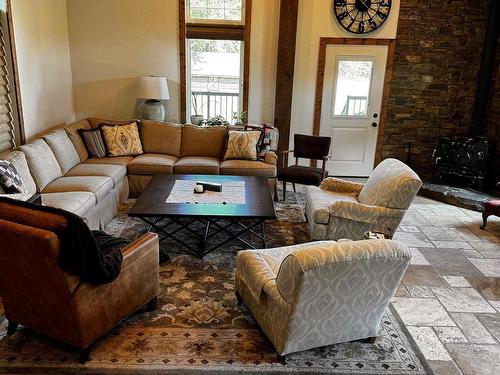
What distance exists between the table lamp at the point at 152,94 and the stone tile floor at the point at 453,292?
3.58 metres

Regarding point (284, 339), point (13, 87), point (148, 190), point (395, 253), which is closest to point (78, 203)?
point (148, 190)

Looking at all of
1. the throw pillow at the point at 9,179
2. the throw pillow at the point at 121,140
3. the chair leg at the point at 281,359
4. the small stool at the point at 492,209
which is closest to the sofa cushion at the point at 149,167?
the throw pillow at the point at 121,140

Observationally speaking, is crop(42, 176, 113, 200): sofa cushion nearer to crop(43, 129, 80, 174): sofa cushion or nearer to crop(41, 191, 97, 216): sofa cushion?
crop(41, 191, 97, 216): sofa cushion

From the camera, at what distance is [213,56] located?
6387mm

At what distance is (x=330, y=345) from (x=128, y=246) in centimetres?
141

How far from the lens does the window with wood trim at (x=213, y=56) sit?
615 cm

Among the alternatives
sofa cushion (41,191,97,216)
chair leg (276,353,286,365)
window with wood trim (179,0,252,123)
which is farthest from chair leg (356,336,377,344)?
window with wood trim (179,0,252,123)

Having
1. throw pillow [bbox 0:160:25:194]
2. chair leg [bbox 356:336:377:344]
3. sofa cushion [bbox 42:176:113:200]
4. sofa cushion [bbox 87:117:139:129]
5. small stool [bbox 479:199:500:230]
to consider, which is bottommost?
chair leg [bbox 356:336:377:344]

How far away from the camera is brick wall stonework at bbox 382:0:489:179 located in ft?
20.5

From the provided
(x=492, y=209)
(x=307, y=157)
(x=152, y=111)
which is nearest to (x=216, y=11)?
(x=152, y=111)

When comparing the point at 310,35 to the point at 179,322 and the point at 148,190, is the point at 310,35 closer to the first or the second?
the point at 148,190

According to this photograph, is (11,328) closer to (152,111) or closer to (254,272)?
(254,272)

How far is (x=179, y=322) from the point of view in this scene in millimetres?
2893

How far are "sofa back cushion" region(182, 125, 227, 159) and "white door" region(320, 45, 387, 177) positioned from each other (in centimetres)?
175
